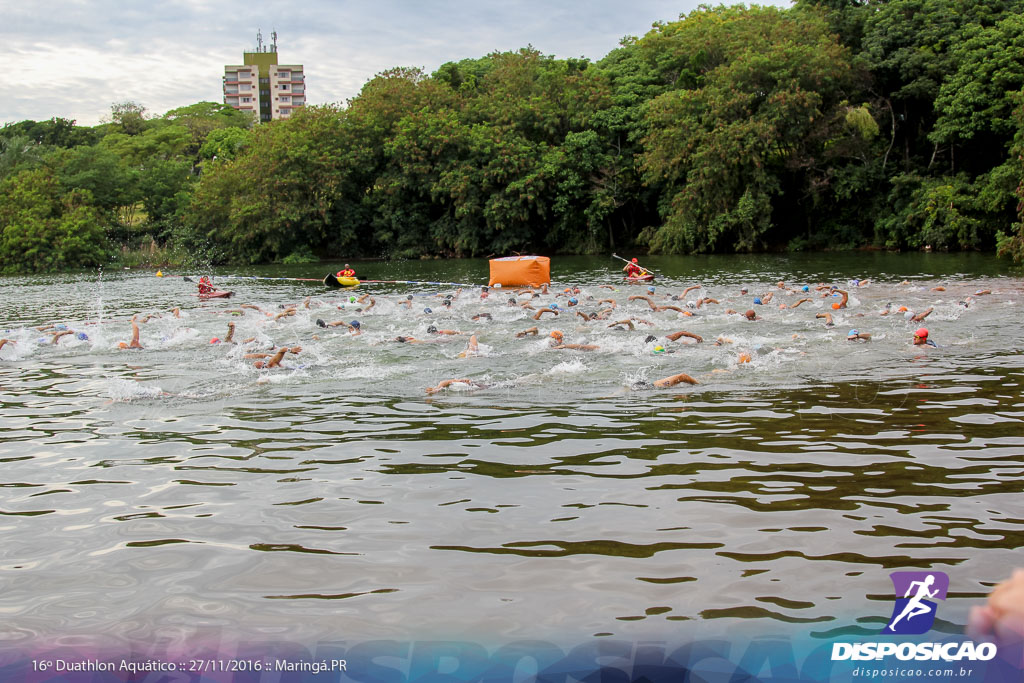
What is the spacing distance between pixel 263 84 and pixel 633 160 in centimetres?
11358

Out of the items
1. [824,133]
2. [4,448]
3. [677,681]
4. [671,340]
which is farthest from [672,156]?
[677,681]

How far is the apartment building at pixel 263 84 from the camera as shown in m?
143

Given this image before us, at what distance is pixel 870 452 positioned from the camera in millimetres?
7285

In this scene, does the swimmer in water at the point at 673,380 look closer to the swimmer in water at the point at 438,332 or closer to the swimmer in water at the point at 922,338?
the swimmer in water at the point at 922,338

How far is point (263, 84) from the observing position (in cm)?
14350

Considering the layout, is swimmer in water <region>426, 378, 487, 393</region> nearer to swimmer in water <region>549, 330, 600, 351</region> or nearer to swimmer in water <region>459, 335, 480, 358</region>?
swimmer in water <region>459, 335, 480, 358</region>

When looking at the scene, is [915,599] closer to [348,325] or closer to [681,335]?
[681,335]

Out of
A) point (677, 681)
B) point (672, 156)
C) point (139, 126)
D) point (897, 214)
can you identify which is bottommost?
point (677, 681)

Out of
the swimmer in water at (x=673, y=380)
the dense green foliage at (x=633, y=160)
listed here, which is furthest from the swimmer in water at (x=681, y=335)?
the dense green foliage at (x=633, y=160)

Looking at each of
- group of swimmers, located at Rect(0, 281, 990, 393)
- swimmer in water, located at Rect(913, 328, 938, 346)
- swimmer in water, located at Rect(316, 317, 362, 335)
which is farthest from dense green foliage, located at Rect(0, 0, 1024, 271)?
swimmer in water, located at Rect(316, 317, 362, 335)

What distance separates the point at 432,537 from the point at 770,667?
2481 millimetres

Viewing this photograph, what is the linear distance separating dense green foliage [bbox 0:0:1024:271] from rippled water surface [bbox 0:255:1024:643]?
25.0 meters

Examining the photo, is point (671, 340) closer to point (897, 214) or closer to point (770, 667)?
point (770, 667)

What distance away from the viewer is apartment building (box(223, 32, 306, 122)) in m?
143
